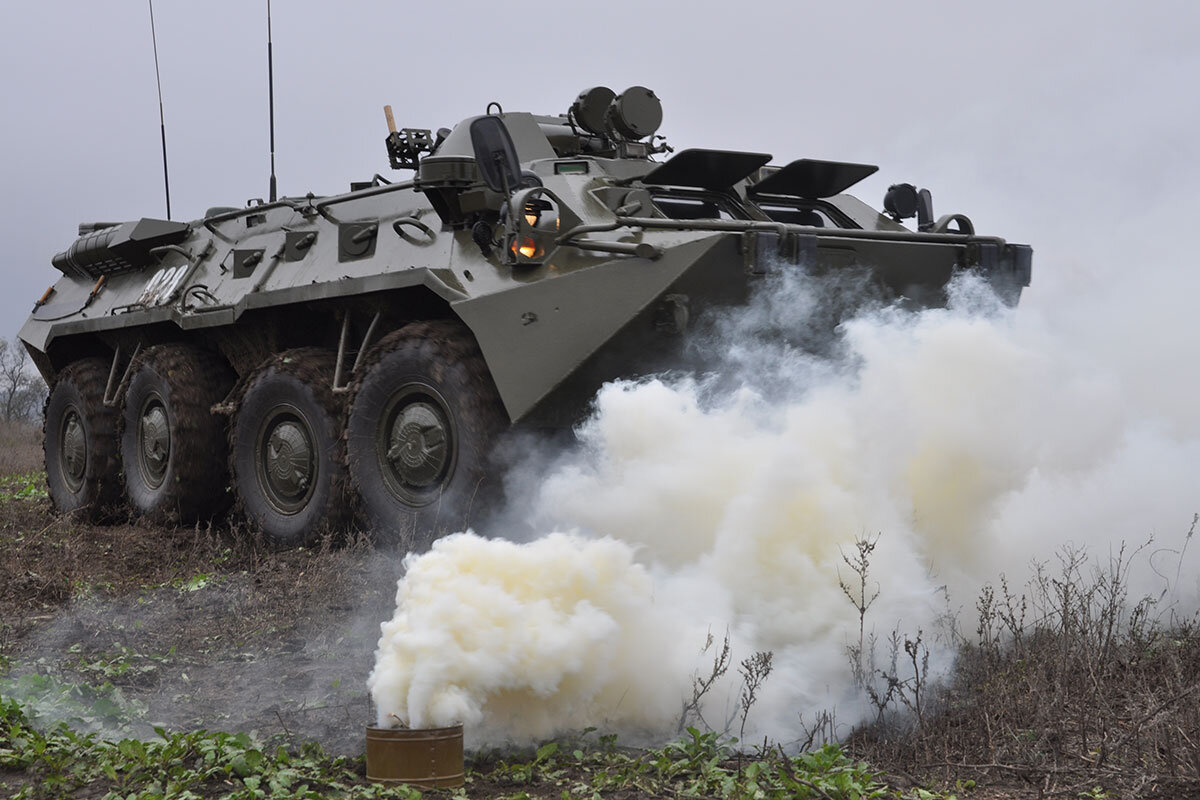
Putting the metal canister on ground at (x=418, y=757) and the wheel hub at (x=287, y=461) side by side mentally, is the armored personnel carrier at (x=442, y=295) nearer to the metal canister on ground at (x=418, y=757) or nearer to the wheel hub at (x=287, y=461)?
the wheel hub at (x=287, y=461)

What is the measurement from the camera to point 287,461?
26.6ft

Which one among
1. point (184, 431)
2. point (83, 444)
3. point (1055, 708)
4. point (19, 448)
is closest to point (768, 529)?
point (1055, 708)

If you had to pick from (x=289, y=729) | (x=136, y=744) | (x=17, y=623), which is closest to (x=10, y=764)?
(x=136, y=744)

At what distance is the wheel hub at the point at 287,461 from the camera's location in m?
8.00

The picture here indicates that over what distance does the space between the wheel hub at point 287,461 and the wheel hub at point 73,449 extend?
9.05 feet

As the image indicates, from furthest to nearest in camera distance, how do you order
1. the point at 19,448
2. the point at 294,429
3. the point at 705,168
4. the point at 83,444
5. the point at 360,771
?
the point at 19,448
the point at 83,444
the point at 294,429
the point at 705,168
the point at 360,771

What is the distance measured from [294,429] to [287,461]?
0.18 m

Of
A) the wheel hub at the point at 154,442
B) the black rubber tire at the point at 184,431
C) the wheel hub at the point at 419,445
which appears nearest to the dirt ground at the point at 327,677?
the wheel hub at the point at 419,445

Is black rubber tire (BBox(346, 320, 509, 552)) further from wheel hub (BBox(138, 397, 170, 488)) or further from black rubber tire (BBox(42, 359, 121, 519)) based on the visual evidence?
black rubber tire (BBox(42, 359, 121, 519))

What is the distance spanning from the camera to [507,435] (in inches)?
256

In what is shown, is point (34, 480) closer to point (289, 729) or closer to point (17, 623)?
point (17, 623)

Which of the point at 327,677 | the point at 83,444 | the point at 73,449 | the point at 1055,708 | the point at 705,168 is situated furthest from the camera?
the point at 73,449

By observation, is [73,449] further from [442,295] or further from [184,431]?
[442,295]

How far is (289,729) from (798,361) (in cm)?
286
